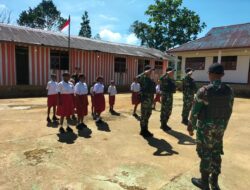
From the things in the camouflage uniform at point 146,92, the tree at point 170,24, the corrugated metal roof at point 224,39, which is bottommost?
the camouflage uniform at point 146,92

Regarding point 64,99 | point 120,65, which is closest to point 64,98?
point 64,99

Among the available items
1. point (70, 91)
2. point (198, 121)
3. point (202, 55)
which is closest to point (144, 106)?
point (70, 91)

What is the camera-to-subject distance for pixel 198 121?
11.4 feet

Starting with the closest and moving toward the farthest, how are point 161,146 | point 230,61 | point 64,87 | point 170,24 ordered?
1. point 161,146
2. point 64,87
3. point 230,61
4. point 170,24

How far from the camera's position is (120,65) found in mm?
19562

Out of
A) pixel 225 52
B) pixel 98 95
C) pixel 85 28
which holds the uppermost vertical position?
pixel 85 28

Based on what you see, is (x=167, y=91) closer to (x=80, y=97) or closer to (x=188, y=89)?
(x=188, y=89)

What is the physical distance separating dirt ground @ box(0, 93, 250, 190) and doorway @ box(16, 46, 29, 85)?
26.0ft

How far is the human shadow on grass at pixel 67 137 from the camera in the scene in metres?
5.40

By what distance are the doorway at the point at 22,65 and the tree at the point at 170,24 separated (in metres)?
29.4

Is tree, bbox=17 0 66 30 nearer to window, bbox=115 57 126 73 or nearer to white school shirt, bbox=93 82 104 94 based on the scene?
window, bbox=115 57 126 73

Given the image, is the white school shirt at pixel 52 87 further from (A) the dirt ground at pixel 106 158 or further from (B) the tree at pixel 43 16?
(B) the tree at pixel 43 16

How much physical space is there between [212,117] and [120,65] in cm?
1656

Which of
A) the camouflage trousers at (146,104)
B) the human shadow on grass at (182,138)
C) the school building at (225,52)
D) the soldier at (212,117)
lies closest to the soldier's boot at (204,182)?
the soldier at (212,117)
